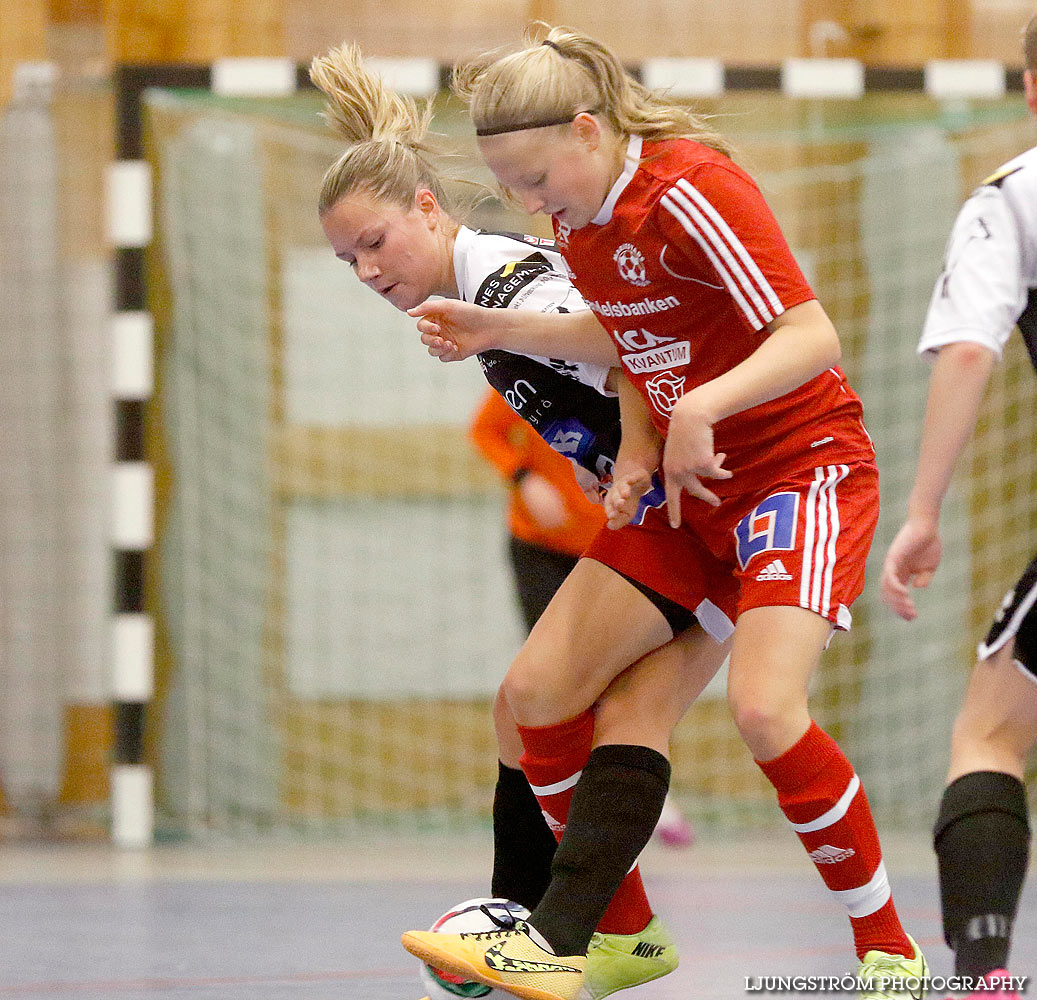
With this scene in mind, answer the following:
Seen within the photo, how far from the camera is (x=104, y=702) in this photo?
5.21 metres

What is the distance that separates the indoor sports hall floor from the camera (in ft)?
8.37

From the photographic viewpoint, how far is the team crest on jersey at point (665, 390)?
7.08 feet

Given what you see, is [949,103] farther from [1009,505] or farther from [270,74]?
[270,74]

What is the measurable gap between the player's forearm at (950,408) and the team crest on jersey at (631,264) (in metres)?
0.41

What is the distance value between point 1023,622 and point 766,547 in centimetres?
35

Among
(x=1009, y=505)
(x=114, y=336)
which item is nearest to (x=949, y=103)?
(x=1009, y=505)

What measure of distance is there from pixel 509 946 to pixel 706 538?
63 cm

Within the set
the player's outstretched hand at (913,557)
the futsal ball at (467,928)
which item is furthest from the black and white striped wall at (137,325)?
the player's outstretched hand at (913,557)

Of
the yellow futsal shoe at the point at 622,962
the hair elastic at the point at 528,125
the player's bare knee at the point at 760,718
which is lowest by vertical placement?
the yellow futsal shoe at the point at 622,962

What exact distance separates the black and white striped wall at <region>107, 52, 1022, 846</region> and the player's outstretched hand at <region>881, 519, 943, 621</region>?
10.4 feet

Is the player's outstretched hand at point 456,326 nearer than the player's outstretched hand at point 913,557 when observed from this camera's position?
No

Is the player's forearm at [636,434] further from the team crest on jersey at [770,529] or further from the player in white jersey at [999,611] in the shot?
the player in white jersey at [999,611]

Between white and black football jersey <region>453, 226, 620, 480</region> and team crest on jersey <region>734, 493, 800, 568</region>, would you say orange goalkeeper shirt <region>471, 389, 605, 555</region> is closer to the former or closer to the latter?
white and black football jersey <region>453, 226, 620, 480</region>

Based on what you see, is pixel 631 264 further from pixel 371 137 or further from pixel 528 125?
pixel 371 137
